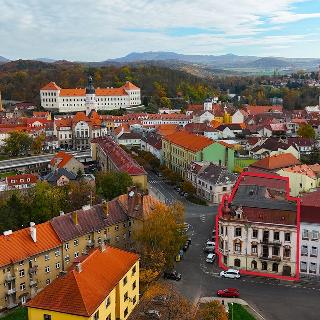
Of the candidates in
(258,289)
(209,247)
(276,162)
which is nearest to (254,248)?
(258,289)

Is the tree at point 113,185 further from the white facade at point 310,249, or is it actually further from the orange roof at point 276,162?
the white facade at point 310,249

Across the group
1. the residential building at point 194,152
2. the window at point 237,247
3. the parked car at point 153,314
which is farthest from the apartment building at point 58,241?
the residential building at point 194,152

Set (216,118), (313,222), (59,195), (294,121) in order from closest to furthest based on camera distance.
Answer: (313,222), (59,195), (294,121), (216,118)

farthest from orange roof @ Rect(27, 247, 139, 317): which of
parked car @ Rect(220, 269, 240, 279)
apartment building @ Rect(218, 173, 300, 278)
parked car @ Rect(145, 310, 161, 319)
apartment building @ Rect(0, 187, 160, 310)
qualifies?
apartment building @ Rect(218, 173, 300, 278)

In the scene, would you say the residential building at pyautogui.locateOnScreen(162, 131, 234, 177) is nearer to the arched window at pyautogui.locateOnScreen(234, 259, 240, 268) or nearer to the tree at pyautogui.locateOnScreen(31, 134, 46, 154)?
the tree at pyautogui.locateOnScreen(31, 134, 46, 154)

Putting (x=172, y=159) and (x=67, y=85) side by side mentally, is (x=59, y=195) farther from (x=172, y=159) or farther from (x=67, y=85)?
(x=67, y=85)

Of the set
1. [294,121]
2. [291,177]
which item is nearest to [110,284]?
[291,177]
